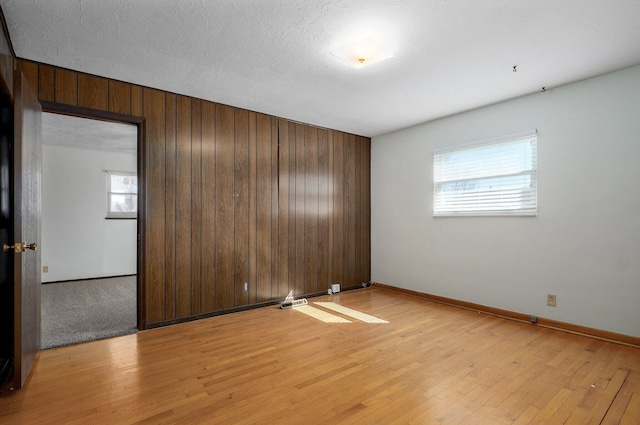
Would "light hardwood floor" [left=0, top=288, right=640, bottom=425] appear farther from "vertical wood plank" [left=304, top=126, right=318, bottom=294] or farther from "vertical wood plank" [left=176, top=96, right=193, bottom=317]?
"vertical wood plank" [left=304, top=126, right=318, bottom=294]

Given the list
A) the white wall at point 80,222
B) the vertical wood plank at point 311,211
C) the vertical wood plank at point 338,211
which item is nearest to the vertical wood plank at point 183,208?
the vertical wood plank at point 311,211

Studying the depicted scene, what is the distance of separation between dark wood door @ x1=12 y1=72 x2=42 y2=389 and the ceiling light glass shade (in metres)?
2.32

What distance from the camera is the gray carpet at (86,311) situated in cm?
318

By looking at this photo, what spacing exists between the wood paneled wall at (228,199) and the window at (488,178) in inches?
58.0

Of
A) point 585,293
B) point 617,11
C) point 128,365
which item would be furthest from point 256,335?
point 617,11

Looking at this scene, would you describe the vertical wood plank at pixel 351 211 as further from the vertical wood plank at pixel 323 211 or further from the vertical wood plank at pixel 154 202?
the vertical wood plank at pixel 154 202

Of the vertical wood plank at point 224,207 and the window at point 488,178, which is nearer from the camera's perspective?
the window at point 488,178

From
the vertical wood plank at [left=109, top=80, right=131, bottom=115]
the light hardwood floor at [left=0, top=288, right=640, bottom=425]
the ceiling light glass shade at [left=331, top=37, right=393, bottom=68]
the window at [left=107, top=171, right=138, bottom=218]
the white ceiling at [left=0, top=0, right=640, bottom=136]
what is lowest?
the light hardwood floor at [left=0, top=288, right=640, bottom=425]

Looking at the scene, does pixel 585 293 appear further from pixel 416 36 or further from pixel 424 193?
pixel 416 36

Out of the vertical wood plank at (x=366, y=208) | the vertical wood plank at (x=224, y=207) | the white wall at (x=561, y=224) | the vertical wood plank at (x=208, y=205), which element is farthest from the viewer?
the vertical wood plank at (x=366, y=208)

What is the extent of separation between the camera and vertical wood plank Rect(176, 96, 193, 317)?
11.8ft

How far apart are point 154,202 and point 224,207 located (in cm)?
78

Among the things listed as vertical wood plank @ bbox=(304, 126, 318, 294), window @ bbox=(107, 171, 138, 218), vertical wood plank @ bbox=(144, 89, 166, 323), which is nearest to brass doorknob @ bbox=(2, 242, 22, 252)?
vertical wood plank @ bbox=(144, 89, 166, 323)

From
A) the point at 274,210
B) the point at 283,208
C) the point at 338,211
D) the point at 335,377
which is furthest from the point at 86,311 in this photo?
the point at 338,211
